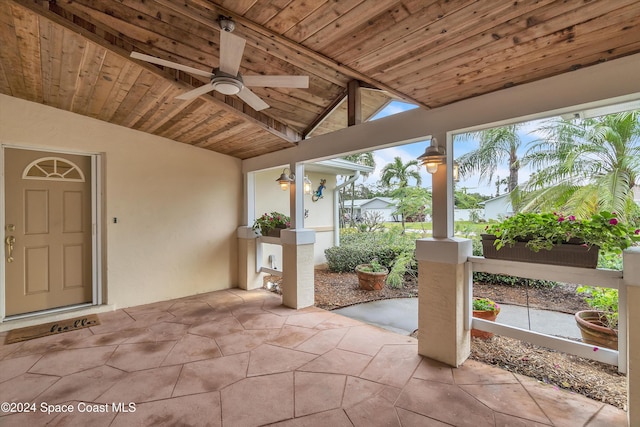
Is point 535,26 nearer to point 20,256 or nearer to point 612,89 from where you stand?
point 612,89


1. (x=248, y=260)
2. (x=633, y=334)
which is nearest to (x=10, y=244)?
(x=248, y=260)

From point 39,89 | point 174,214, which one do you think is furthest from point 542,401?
point 39,89

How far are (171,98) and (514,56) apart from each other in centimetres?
322

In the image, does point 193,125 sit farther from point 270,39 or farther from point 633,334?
point 633,334

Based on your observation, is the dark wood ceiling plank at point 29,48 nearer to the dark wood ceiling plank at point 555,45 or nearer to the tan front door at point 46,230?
the tan front door at point 46,230

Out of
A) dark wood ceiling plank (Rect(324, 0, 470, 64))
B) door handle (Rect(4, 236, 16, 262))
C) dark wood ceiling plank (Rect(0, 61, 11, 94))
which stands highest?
dark wood ceiling plank (Rect(0, 61, 11, 94))

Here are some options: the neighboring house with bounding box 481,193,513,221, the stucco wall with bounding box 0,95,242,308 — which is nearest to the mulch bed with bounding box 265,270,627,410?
the neighboring house with bounding box 481,193,513,221

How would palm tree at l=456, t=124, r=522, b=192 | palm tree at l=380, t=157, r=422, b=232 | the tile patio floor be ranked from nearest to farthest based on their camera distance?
the tile patio floor, palm tree at l=456, t=124, r=522, b=192, palm tree at l=380, t=157, r=422, b=232

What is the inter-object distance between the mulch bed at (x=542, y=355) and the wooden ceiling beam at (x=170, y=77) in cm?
261

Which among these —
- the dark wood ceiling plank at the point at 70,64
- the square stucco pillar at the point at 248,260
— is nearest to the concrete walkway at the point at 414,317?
the square stucco pillar at the point at 248,260

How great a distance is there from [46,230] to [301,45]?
4048 mm

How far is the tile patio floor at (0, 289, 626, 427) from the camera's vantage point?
197cm

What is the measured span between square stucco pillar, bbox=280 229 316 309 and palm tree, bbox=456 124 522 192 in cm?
453

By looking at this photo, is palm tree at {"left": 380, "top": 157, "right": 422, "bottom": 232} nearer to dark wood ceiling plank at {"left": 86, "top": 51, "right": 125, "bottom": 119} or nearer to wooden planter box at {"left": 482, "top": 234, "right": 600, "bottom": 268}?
wooden planter box at {"left": 482, "top": 234, "right": 600, "bottom": 268}
